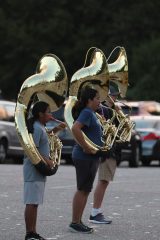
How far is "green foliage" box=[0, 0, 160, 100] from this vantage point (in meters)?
58.8

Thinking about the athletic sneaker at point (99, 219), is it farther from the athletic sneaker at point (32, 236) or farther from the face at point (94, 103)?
the athletic sneaker at point (32, 236)

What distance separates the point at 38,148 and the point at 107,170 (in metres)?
2.44

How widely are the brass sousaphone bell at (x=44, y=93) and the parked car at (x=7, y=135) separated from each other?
15802 millimetres

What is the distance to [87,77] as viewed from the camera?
45.3ft

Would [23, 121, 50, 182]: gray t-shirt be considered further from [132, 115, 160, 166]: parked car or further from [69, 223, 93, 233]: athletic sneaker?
[132, 115, 160, 166]: parked car

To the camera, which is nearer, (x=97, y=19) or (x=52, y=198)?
(x=52, y=198)

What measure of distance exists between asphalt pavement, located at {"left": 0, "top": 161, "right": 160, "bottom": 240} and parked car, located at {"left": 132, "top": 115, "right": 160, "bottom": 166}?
7565 millimetres

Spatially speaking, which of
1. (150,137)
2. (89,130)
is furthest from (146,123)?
(89,130)

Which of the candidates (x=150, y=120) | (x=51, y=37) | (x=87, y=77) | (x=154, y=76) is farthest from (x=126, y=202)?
(x=51, y=37)

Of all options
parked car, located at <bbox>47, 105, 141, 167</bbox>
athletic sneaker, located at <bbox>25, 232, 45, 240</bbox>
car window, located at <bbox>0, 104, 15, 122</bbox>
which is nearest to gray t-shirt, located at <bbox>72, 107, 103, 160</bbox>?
athletic sneaker, located at <bbox>25, 232, 45, 240</bbox>

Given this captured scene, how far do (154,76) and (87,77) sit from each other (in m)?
40.0

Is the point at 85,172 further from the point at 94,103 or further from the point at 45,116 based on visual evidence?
the point at 45,116

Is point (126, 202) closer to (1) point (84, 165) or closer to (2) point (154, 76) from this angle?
(1) point (84, 165)

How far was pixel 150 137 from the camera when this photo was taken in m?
30.0
